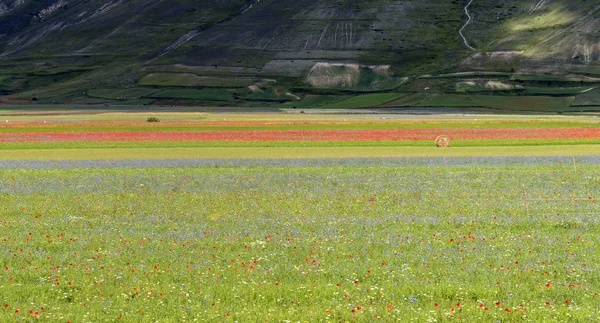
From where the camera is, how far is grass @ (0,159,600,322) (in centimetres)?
1698

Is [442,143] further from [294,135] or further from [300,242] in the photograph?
[300,242]

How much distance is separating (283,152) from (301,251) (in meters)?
47.0

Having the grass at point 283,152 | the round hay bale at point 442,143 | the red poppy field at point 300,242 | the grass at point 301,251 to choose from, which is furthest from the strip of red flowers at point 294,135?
the grass at point 301,251

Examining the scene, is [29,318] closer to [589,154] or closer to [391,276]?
[391,276]

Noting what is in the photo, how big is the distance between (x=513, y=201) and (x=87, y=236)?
20.1 m

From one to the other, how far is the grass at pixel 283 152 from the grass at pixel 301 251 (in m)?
23.3

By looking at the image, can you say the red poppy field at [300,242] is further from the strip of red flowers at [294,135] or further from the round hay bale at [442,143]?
the strip of red flowers at [294,135]

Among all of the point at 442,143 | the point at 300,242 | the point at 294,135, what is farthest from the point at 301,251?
the point at 294,135

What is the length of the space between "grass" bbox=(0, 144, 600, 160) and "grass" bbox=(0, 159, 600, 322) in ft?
76.5

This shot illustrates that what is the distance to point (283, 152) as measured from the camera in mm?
69938

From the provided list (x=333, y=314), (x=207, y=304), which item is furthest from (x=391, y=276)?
(x=207, y=304)

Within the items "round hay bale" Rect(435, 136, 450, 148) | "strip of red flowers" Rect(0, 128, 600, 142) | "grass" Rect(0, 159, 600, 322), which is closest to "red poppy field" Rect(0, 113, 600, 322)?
"grass" Rect(0, 159, 600, 322)

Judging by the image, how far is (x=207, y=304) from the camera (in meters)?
17.2

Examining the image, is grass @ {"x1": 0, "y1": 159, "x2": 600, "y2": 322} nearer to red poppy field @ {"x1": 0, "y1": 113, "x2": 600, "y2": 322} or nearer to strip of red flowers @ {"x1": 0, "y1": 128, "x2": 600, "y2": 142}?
red poppy field @ {"x1": 0, "y1": 113, "x2": 600, "y2": 322}
